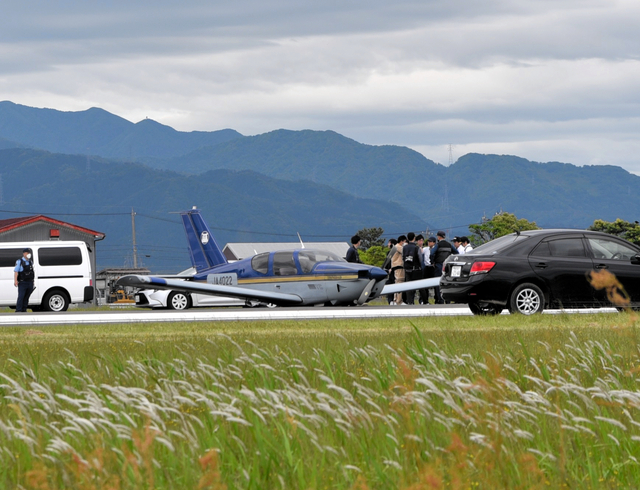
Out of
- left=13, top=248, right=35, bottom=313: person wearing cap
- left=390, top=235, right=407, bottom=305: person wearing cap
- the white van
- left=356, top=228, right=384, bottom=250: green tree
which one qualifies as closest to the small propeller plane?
left=390, top=235, right=407, bottom=305: person wearing cap

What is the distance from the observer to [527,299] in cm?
1656

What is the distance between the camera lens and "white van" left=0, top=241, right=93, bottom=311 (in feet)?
94.5

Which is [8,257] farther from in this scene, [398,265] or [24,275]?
[398,265]

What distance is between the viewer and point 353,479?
4.83 metres

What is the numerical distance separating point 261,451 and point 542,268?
12.3 meters

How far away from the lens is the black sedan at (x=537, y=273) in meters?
16.5

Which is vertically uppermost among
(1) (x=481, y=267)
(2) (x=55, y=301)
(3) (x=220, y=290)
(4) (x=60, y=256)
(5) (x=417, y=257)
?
(4) (x=60, y=256)

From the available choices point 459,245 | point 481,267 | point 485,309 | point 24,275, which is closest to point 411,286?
point 459,245

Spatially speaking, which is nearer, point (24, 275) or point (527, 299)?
point (527, 299)

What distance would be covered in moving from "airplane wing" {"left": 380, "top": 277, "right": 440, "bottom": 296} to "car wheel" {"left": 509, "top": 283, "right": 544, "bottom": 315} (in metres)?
5.95

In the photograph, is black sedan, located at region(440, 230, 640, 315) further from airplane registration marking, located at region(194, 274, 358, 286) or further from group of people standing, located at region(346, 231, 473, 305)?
group of people standing, located at region(346, 231, 473, 305)

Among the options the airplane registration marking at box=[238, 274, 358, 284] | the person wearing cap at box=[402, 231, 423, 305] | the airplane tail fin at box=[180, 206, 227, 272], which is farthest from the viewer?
the airplane tail fin at box=[180, 206, 227, 272]

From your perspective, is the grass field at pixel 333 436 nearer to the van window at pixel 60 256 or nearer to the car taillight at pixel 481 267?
the car taillight at pixel 481 267

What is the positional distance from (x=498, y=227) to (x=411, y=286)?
310 feet
